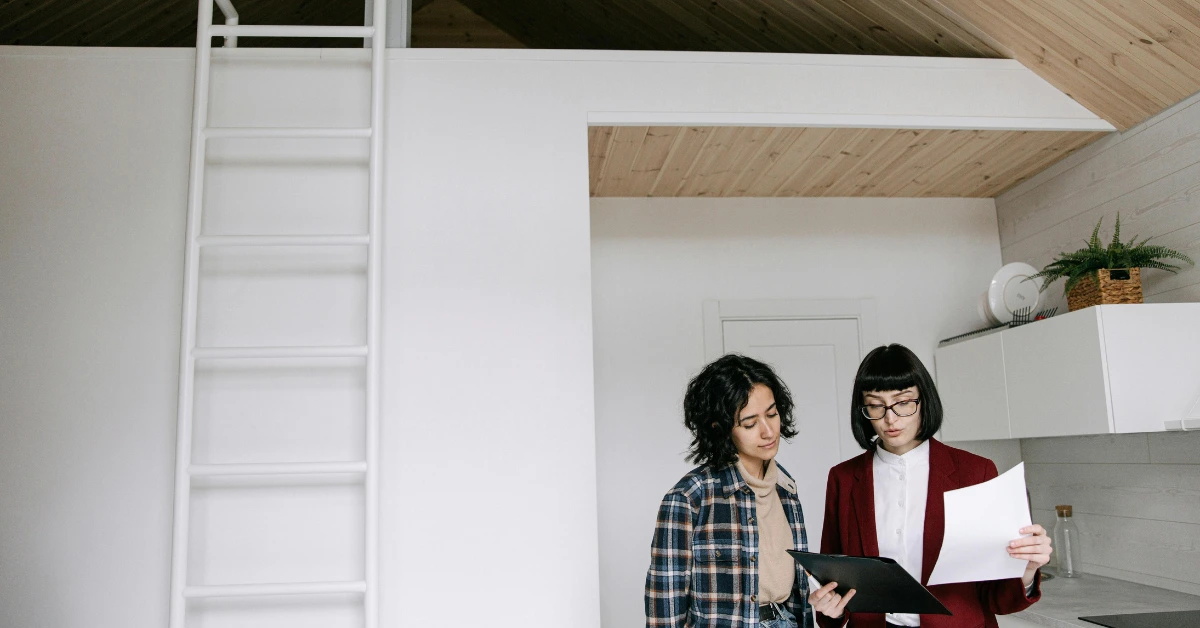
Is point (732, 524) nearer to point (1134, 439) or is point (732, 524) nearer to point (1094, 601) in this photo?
point (1094, 601)

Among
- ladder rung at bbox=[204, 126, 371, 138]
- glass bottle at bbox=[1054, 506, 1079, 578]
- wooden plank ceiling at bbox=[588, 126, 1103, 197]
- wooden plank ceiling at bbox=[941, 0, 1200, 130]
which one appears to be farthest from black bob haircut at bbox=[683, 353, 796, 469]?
glass bottle at bbox=[1054, 506, 1079, 578]

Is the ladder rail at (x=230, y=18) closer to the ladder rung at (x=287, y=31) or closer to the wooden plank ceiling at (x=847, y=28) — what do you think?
the ladder rung at (x=287, y=31)

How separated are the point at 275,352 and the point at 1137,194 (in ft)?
9.74

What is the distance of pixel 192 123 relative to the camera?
9.07 feet

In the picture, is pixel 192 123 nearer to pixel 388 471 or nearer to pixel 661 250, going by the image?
pixel 388 471

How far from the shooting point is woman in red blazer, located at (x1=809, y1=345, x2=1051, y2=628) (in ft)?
6.49

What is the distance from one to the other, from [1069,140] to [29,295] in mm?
3542

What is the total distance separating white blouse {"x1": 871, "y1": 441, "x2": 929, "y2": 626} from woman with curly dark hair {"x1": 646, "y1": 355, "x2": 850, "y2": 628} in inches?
7.3

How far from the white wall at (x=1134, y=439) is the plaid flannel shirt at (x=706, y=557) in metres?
1.98

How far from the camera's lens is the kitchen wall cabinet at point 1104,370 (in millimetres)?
2932

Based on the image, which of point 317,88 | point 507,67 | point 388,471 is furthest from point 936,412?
point 317,88

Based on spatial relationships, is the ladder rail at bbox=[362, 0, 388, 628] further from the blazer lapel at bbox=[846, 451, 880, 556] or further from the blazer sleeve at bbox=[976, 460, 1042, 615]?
the blazer sleeve at bbox=[976, 460, 1042, 615]

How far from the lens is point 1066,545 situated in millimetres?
3568

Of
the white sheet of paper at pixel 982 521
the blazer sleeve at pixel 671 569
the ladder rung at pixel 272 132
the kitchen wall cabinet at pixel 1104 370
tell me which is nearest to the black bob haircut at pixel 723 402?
the blazer sleeve at pixel 671 569
